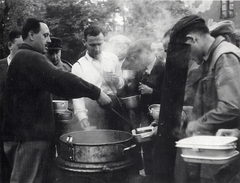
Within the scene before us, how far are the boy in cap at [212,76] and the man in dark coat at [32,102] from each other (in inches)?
39.8

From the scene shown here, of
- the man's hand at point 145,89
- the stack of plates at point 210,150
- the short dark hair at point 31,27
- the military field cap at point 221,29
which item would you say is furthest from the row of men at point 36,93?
the man's hand at point 145,89

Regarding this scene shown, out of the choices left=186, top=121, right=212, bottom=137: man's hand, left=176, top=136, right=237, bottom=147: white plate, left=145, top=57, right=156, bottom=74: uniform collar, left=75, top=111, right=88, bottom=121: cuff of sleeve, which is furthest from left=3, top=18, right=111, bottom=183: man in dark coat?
left=145, top=57, right=156, bottom=74: uniform collar

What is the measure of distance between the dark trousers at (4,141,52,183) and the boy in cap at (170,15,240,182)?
5.32 ft

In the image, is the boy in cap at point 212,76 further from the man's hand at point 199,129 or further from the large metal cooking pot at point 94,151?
the large metal cooking pot at point 94,151

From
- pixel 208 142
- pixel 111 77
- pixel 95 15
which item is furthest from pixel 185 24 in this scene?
pixel 95 15

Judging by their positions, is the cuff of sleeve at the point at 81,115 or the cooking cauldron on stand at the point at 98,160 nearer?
the cooking cauldron on stand at the point at 98,160

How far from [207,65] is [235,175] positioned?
0.98 metres

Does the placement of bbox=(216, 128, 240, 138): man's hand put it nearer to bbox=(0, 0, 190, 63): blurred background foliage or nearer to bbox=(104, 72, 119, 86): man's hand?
bbox=(104, 72, 119, 86): man's hand

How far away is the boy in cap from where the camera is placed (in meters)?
2.07

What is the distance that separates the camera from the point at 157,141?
2.43 m

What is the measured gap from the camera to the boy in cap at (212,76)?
2074mm

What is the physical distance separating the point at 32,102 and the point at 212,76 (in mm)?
1873

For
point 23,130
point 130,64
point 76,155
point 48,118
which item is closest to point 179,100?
point 76,155

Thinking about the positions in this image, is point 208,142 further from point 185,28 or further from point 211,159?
point 185,28
